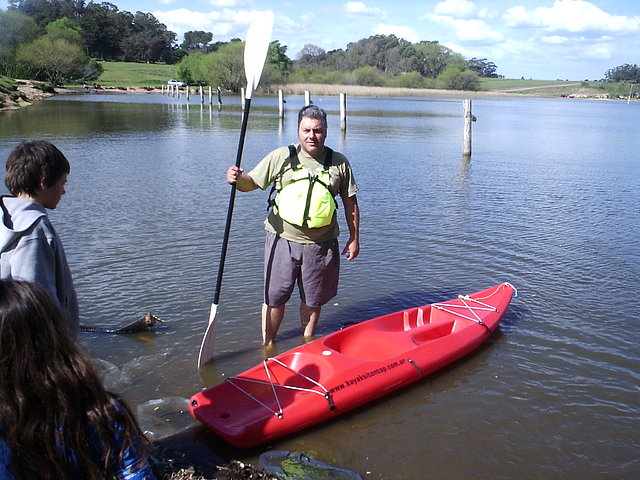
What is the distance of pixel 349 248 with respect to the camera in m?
5.41

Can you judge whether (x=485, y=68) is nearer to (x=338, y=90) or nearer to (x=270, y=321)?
(x=338, y=90)

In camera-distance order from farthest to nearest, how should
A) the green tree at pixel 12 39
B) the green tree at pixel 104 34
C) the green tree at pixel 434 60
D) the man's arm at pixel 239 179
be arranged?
1. the green tree at pixel 434 60
2. the green tree at pixel 104 34
3. the green tree at pixel 12 39
4. the man's arm at pixel 239 179

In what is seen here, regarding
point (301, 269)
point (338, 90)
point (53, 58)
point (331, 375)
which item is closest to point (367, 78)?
point (338, 90)

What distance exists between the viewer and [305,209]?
4777 millimetres

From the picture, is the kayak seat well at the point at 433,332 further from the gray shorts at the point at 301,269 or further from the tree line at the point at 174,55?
the tree line at the point at 174,55

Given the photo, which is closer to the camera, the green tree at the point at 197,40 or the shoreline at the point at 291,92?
the shoreline at the point at 291,92

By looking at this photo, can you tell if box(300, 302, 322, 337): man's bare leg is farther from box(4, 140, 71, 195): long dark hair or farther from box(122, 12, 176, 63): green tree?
box(122, 12, 176, 63): green tree

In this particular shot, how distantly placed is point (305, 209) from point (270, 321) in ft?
4.16

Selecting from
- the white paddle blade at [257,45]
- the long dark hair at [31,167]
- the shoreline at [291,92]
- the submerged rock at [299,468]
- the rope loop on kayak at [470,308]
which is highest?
the shoreline at [291,92]

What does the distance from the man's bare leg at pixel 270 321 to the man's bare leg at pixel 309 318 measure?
22 centimetres

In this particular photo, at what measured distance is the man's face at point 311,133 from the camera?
15.4 feet

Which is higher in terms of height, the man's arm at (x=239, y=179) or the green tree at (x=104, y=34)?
the green tree at (x=104, y=34)

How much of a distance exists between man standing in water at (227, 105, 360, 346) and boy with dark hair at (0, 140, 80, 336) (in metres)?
1.79

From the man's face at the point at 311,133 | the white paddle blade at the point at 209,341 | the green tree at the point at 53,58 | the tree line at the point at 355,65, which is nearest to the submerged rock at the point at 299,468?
the white paddle blade at the point at 209,341
